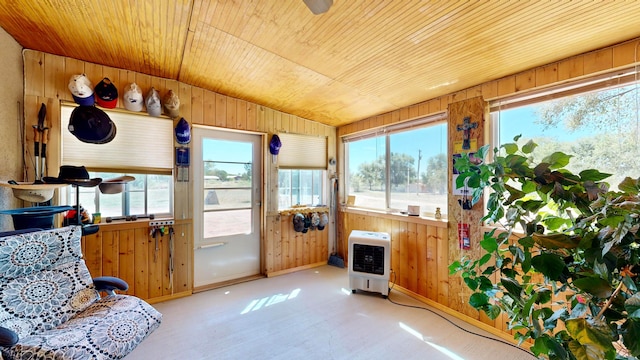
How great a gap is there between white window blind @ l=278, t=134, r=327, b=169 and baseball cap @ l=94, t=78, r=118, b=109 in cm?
196

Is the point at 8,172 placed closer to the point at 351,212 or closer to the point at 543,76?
the point at 351,212

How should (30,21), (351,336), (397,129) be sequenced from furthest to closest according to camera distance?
(397,129), (351,336), (30,21)

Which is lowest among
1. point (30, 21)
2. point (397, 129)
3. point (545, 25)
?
point (397, 129)

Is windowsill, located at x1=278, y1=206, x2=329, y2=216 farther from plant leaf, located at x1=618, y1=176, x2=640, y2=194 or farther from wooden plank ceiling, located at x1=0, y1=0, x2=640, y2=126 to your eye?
plant leaf, located at x1=618, y1=176, x2=640, y2=194

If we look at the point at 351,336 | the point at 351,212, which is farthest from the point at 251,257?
the point at 351,336

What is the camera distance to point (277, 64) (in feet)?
7.90

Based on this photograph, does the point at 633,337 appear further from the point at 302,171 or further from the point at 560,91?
the point at 302,171

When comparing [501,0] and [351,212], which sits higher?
[501,0]

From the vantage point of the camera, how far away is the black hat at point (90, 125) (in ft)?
7.09

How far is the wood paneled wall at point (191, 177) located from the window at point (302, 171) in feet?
0.38

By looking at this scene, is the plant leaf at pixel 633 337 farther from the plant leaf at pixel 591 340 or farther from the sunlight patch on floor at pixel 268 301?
the sunlight patch on floor at pixel 268 301

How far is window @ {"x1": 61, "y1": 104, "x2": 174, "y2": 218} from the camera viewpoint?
2.50 m

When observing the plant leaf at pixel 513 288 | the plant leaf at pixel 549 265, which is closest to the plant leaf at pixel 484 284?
the plant leaf at pixel 513 288

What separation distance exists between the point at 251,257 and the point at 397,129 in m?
2.78
